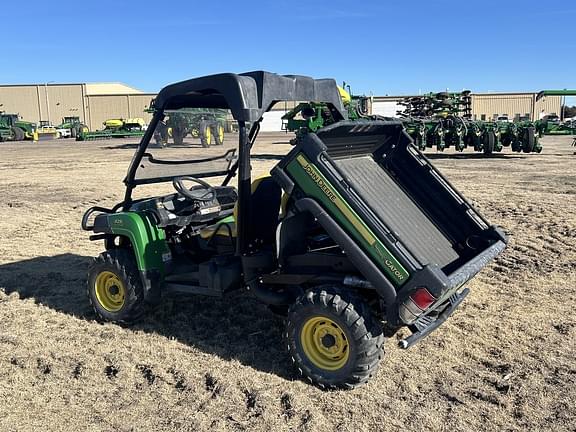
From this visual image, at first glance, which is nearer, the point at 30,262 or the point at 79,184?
the point at 30,262

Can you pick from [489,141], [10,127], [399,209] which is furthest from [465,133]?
[10,127]

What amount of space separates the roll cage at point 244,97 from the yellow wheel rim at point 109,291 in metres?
0.96

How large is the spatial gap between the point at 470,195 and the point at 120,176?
892 centimetres

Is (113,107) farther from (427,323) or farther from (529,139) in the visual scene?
(427,323)

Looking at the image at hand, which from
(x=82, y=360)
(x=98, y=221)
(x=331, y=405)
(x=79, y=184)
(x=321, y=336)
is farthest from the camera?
(x=79, y=184)

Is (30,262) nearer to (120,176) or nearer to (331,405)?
(331,405)

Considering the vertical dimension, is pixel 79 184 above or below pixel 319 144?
below

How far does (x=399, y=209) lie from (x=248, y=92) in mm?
1488

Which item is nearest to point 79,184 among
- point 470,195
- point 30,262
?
point 30,262

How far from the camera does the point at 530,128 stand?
770 inches

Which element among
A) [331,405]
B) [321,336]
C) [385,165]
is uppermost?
[385,165]

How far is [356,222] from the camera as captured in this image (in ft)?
11.0

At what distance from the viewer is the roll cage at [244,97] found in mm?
3697

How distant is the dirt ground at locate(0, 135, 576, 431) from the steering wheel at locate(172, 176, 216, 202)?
29 centimetres
